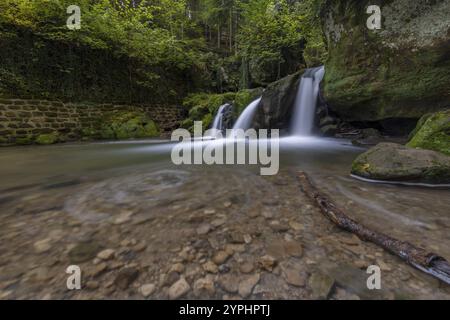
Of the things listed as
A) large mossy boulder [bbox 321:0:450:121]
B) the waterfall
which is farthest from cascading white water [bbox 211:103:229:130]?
large mossy boulder [bbox 321:0:450:121]

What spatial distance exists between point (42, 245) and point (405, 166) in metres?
3.61

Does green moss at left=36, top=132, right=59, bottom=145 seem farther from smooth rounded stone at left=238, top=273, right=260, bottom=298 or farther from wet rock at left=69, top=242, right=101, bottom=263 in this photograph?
smooth rounded stone at left=238, top=273, right=260, bottom=298

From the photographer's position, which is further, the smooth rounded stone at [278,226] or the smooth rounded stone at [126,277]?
the smooth rounded stone at [278,226]

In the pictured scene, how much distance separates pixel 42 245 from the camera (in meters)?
1.36

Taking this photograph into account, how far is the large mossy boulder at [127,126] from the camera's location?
10.1 meters

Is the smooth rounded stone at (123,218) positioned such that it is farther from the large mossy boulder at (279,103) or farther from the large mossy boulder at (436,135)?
the large mossy boulder at (279,103)

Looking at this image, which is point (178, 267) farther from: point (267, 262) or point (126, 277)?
point (267, 262)

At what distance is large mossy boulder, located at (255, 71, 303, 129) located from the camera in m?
8.09

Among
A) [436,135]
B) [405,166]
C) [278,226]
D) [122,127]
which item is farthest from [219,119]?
[278,226]

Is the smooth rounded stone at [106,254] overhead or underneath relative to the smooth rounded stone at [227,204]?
underneath

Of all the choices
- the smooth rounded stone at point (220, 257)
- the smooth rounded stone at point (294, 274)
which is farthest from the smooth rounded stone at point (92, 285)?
the smooth rounded stone at point (294, 274)

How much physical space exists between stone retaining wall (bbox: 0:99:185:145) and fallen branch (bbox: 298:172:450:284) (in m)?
10.7

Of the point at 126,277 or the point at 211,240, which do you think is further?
the point at 211,240

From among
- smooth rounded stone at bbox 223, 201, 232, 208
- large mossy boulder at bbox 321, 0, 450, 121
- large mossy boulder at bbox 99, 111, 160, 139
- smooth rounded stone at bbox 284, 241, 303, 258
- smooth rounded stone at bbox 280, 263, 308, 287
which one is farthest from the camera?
large mossy boulder at bbox 99, 111, 160, 139
